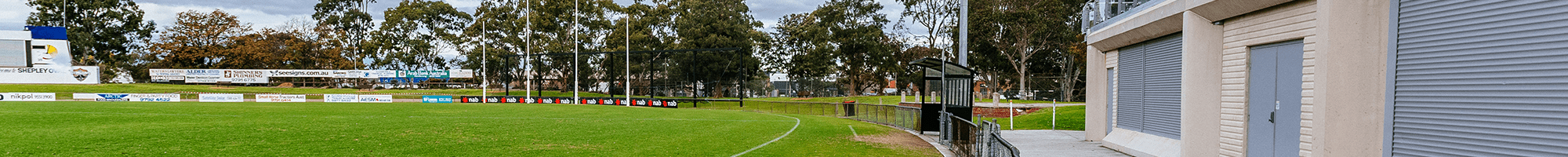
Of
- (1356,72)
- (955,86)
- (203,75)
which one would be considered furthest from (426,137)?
(203,75)

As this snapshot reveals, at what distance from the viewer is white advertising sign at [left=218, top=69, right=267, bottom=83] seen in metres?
66.6

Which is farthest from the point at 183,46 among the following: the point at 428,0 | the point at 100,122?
the point at 100,122

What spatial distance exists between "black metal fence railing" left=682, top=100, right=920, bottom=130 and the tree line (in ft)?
59.2

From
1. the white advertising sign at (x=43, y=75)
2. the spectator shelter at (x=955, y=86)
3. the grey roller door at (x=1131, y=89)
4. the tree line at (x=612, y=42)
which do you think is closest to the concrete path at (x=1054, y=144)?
the grey roller door at (x=1131, y=89)

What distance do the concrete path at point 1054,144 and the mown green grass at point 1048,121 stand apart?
633 cm

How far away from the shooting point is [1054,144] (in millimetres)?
15758

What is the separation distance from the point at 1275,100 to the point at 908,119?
41.3 ft

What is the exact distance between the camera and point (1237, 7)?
995 cm

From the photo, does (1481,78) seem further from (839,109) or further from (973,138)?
(839,109)

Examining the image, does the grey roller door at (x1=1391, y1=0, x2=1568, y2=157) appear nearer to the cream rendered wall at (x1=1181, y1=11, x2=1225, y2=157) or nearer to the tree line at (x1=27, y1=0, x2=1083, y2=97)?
the cream rendered wall at (x1=1181, y1=11, x2=1225, y2=157)

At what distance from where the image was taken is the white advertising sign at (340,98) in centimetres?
5122

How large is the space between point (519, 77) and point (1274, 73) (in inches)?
2907

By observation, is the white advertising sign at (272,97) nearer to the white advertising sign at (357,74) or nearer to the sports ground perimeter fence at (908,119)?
the white advertising sign at (357,74)

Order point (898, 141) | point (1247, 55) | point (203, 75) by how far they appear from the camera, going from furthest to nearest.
Answer: point (203, 75) < point (898, 141) < point (1247, 55)
